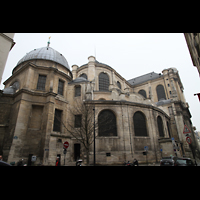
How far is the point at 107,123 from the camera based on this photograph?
17750 millimetres

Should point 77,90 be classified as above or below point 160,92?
below

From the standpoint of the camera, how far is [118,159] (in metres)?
16.1

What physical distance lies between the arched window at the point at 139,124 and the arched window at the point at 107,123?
315 cm

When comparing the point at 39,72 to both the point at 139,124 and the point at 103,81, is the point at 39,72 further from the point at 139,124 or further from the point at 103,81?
the point at 139,124

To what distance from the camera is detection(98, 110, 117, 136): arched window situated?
57.0 ft

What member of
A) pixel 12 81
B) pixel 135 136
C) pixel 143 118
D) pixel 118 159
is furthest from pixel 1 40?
pixel 143 118

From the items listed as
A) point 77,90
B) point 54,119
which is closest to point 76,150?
point 54,119

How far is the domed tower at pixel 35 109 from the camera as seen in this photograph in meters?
14.6

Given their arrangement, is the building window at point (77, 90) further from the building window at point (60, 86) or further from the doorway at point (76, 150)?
the doorway at point (76, 150)

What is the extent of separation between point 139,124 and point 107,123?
4938mm

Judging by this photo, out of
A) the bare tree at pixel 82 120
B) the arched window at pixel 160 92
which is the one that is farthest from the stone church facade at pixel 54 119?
the arched window at pixel 160 92

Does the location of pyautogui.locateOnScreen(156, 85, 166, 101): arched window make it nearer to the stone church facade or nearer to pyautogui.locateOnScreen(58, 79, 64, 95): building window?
the stone church facade
